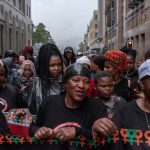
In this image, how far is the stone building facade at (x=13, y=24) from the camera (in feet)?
157

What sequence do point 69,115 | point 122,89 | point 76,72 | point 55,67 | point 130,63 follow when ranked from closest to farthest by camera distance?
point 69,115, point 76,72, point 55,67, point 122,89, point 130,63

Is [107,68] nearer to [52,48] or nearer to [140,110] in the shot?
[52,48]

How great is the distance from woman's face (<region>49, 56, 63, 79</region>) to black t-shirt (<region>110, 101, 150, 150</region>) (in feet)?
5.31

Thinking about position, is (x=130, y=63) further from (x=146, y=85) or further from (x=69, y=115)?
(x=146, y=85)

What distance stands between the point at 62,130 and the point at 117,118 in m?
0.44

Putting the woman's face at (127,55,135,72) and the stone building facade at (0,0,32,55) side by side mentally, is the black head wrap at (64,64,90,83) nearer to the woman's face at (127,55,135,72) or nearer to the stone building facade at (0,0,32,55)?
the woman's face at (127,55,135,72)

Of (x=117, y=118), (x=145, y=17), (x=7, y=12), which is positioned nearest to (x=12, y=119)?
(x=117, y=118)

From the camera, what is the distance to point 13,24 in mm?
56344

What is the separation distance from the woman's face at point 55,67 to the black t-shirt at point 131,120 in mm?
1617

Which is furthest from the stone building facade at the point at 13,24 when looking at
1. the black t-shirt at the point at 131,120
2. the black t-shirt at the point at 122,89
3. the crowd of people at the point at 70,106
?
the black t-shirt at the point at 131,120

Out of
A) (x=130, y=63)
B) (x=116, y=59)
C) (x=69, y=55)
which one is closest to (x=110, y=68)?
(x=116, y=59)

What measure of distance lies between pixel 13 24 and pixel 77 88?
54.2m

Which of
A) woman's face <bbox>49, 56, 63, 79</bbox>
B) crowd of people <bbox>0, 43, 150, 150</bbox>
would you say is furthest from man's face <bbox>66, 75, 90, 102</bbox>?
woman's face <bbox>49, 56, 63, 79</bbox>

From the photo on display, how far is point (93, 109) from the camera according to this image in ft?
11.0
